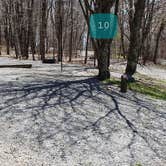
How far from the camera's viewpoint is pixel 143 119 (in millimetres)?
7035

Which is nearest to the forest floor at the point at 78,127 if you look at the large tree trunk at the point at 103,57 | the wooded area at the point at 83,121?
the wooded area at the point at 83,121

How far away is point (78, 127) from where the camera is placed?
6035 millimetres

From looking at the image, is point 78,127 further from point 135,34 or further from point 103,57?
point 135,34

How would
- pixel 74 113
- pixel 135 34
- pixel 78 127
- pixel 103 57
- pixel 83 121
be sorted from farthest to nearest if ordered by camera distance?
pixel 135 34, pixel 103 57, pixel 74 113, pixel 83 121, pixel 78 127

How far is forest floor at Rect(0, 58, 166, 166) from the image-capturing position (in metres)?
4.77

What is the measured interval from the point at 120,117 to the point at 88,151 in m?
2.11

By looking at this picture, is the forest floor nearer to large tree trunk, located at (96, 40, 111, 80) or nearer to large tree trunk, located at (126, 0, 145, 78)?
large tree trunk, located at (96, 40, 111, 80)

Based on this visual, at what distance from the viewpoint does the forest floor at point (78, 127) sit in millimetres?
4766

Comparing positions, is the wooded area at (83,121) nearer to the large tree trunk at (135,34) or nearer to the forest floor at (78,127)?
the forest floor at (78,127)

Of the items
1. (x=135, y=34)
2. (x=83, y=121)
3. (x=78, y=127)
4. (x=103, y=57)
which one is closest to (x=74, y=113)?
(x=83, y=121)

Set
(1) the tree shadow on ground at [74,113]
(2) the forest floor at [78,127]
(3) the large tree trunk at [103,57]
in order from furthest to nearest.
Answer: (3) the large tree trunk at [103,57] < (1) the tree shadow on ground at [74,113] < (2) the forest floor at [78,127]

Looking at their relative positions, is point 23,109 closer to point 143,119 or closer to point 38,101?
point 38,101

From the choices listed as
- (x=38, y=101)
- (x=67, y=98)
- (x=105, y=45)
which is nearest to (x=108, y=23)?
(x=105, y=45)

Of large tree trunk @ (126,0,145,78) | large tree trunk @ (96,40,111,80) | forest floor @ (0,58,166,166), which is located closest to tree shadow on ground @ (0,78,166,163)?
forest floor @ (0,58,166,166)
